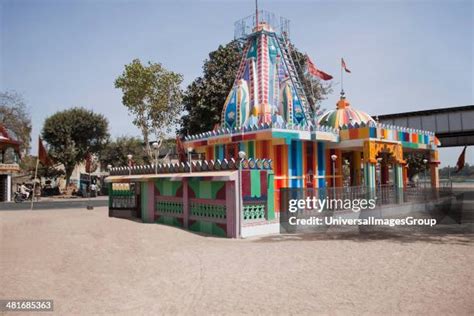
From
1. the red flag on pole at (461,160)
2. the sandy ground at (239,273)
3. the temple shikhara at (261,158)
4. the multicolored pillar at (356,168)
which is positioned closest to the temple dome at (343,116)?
the temple shikhara at (261,158)

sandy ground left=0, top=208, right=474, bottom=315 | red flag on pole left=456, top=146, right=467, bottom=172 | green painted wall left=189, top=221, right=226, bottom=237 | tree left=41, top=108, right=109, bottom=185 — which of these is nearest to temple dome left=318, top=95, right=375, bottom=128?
red flag on pole left=456, top=146, right=467, bottom=172

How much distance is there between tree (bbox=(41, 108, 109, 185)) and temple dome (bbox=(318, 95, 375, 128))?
2982 centimetres

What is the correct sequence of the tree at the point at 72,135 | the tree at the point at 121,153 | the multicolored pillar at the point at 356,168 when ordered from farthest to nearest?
the tree at the point at 121,153
the tree at the point at 72,135
the multicolored pillar at the point at 356,168

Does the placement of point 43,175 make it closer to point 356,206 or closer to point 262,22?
point 262,22

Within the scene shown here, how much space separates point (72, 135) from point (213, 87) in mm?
21251

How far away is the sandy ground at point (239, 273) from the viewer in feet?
19.0

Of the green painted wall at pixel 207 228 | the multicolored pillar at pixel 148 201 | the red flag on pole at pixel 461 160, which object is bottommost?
the green painted wall at pixel 207 228

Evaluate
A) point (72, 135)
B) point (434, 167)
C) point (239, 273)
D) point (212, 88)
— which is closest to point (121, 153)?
point (72, 135)

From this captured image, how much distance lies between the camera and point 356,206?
14539mm

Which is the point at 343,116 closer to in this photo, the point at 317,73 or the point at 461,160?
the point at 317,73

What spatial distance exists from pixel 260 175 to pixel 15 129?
37571mm

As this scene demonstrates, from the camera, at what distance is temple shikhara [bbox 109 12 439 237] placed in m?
12.2

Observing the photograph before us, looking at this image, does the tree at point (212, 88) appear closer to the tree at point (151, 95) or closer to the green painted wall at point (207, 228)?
the tree at point (151, 95)

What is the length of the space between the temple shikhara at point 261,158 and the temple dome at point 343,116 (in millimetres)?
69
